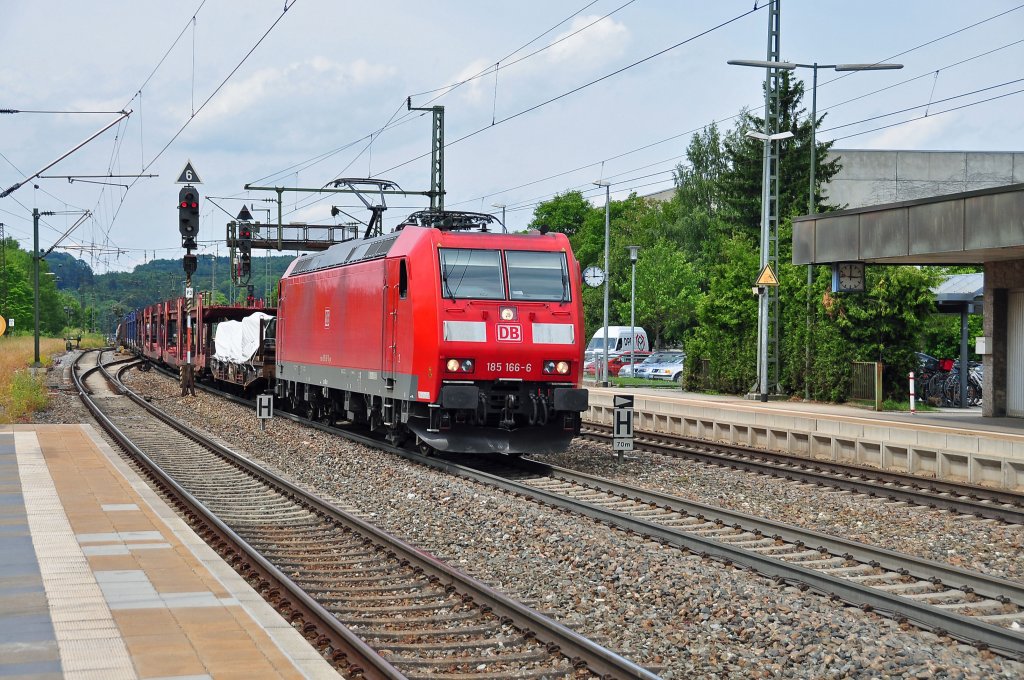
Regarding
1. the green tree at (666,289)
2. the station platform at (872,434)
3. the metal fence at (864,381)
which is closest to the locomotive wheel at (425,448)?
the station platform at (872,434)

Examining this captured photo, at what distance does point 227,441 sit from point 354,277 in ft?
14.1

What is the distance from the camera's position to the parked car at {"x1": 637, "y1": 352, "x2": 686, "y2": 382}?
152ft

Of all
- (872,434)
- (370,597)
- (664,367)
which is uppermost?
(664,367)

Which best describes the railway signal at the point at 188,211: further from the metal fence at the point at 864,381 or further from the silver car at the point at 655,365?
the silver car at the point at 655,365

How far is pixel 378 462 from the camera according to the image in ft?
57.1

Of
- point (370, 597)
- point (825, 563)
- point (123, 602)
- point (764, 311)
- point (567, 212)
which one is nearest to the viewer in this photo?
point (123, 602)

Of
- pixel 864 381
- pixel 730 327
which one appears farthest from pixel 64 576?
pixel 730 327

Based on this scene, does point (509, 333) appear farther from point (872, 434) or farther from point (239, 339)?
point (239, 339)

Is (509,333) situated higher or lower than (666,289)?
lower

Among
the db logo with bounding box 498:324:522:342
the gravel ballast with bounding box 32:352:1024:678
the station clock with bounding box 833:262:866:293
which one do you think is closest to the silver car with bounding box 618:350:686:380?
the station clock with bounding box 833:262:866:293

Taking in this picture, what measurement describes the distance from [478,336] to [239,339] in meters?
17.9

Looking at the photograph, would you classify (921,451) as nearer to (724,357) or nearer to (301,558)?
(301,558)

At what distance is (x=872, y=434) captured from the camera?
19516 mm

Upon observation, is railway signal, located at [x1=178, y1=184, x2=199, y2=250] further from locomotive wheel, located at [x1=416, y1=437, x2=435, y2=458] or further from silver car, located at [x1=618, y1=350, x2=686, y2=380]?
silver car, located at [x1=618, y1=350, x2=686, y2=380]
